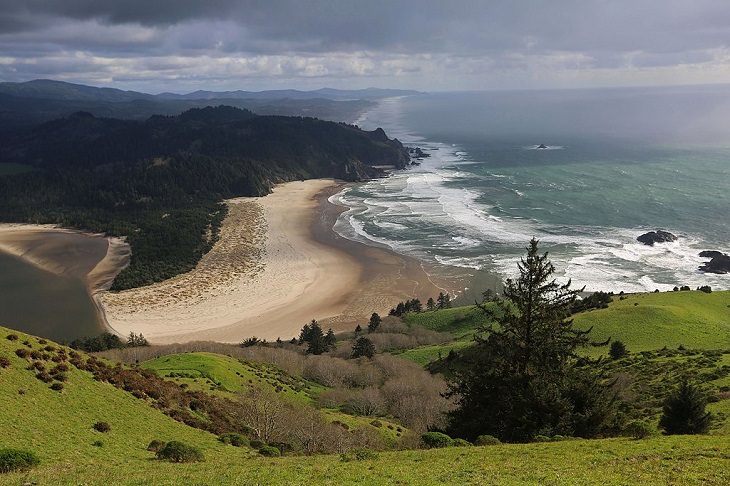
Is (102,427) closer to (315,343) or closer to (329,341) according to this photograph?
(315,343)

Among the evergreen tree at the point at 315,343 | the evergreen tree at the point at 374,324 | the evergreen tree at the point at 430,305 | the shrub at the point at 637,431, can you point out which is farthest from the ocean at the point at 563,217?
the shrub at the point at 637,431

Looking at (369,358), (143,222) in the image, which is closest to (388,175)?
(143,222)

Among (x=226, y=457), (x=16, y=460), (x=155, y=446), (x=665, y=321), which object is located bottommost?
(x=665, y=321)

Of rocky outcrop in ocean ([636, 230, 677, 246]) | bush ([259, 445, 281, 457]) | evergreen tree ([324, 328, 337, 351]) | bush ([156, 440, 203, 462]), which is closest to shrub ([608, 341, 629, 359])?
evergreen tree ([324, 328, 337, 351])

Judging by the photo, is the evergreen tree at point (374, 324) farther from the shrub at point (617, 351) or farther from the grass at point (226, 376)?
the shrub at point (617, 351)

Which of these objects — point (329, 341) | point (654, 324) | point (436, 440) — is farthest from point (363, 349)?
point (436, 440)

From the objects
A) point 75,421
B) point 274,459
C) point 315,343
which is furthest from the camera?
point 315,343
